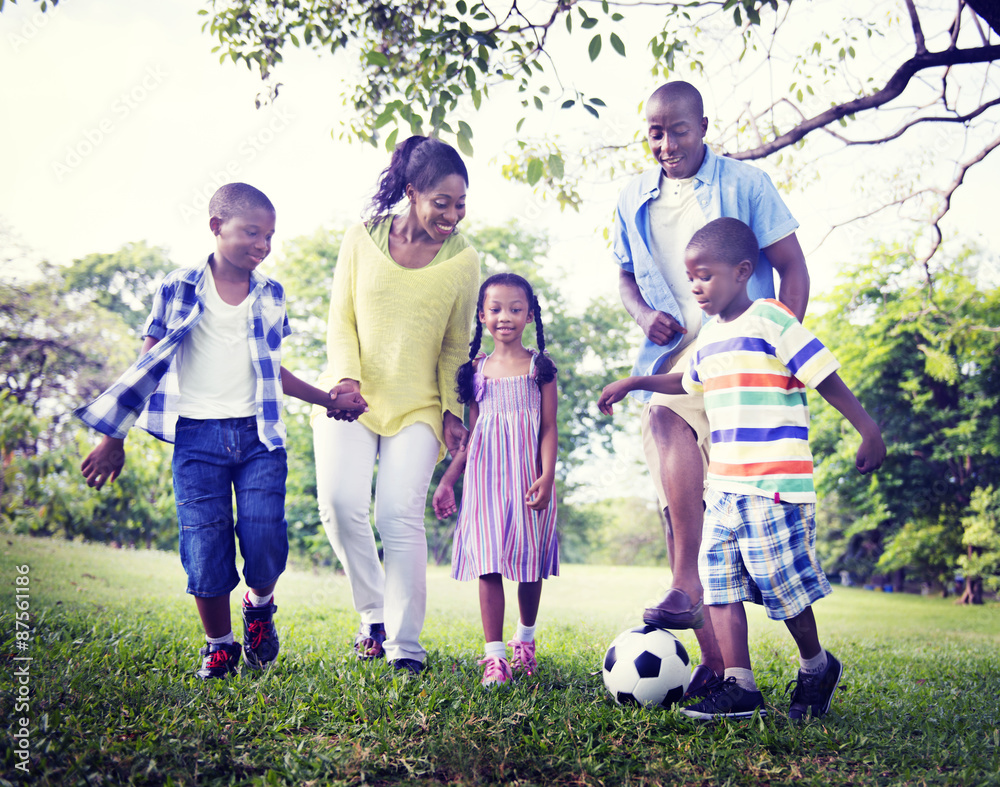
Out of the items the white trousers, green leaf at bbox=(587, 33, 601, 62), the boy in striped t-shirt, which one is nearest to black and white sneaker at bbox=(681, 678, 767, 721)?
the boy in striped t-shirt

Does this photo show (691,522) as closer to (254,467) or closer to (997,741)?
(997,741)

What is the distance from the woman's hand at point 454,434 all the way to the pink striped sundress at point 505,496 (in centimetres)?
8

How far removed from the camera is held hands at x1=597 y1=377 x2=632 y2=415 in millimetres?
3002

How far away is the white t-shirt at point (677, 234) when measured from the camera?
11.0ft

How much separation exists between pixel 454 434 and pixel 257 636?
51.2 inches

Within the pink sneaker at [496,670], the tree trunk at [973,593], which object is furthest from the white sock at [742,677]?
the tree trunk at [973,593]

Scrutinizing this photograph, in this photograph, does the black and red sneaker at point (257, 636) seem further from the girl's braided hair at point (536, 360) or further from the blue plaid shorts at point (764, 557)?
the blue plaid shorts at point (764, 557)

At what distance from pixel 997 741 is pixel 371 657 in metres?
2.59

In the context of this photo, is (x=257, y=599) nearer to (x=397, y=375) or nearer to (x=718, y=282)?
(x=397, y=375)

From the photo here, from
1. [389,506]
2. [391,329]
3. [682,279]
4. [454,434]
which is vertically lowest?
[389,506]

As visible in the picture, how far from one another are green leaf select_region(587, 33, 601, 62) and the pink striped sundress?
1894 mm

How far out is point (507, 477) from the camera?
3.44 m

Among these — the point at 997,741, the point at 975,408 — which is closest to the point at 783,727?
the point at 997,741

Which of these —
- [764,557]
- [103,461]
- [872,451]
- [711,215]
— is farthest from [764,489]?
[103,461]
